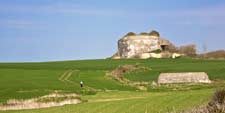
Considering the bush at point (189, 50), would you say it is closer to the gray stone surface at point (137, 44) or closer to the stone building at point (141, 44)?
the stone building at point (141, 44)

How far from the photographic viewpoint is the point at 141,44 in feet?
441

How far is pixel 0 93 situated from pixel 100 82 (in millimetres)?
17927

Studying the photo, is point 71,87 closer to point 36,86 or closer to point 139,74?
point 36,86

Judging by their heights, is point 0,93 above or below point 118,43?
below

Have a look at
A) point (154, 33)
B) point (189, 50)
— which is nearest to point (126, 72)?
point (189, 50)

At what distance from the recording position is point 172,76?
69250mm

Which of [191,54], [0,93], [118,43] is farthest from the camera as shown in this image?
[118,43]

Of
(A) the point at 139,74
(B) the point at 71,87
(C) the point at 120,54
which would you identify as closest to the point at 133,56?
(C) the point at 120,54

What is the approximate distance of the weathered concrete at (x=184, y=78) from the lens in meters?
68.6

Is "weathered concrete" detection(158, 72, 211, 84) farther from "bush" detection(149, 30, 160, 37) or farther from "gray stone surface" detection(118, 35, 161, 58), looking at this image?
"bush" detection(149, 30, 160, 37)

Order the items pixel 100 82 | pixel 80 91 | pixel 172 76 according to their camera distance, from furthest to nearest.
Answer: pixel 172 76
pixel 100 82
pixel 80 91

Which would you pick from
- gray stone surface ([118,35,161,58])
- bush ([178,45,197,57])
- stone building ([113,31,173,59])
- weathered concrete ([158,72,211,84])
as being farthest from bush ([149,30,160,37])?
weathered concrete ([158,72,211,84])

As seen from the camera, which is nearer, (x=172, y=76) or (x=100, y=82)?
(x=100, y=82)

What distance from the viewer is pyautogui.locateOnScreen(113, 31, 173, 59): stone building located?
5226 inches
